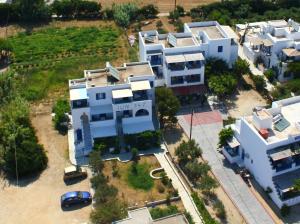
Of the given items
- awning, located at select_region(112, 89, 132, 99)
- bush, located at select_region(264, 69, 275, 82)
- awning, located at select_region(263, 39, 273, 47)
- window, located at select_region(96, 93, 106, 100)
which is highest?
awning, located at select_region(263, 39, 273, 47)

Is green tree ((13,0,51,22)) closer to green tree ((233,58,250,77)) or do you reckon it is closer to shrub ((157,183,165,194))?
green tree ((233,58,250,77))

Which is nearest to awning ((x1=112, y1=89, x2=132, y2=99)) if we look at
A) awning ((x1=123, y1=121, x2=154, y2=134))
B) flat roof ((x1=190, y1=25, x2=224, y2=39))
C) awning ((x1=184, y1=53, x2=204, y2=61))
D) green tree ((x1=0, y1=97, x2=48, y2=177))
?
awning ((x1=123, y1=121, x2=154, y2=134))

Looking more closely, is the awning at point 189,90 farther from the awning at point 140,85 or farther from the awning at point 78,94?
the awning at point 78,94

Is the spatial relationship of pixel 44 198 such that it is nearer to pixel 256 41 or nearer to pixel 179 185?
pixel 179 185

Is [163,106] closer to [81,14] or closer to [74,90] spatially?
[74,90]

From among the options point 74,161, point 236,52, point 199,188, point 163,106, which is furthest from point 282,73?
point 74,161

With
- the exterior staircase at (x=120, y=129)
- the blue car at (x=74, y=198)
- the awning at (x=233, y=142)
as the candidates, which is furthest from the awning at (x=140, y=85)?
the blue car at (x=74, y=198)
